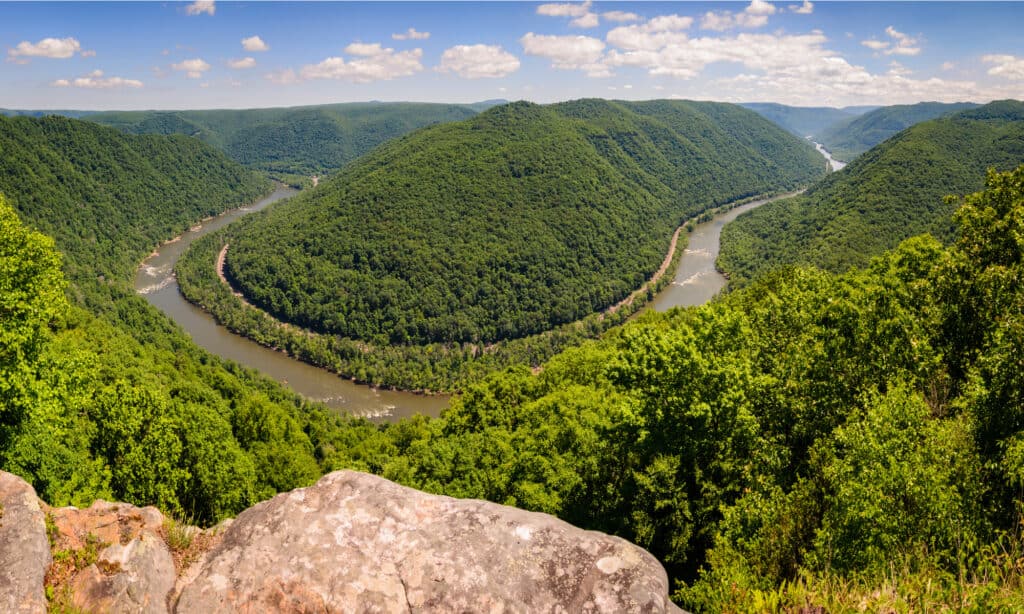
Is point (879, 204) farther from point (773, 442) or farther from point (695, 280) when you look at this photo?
point (773, 442)

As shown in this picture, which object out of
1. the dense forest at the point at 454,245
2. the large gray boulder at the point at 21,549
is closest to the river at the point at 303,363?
the dense forest at the point at 454,245

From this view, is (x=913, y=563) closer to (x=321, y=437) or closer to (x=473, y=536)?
(x=473, y=536)

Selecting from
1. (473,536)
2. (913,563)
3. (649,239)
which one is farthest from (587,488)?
(649,239)

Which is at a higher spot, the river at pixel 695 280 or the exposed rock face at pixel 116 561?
the exposed rock face at pixel 116 561

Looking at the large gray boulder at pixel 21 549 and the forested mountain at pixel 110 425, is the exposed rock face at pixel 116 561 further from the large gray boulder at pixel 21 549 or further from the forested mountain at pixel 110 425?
the forested mountain at pixel 110 425

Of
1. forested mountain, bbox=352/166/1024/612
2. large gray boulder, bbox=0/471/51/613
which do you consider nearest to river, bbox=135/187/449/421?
forested mountain, bbox=352/166/1024/612

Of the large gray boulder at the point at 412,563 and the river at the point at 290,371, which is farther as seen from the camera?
the river at the point at 290,371
